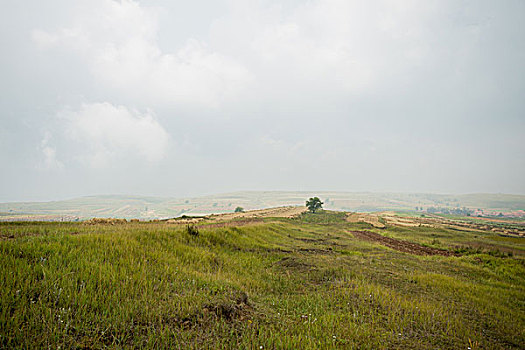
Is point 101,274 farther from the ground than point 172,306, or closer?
farther from the ground

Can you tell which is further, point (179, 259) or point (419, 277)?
point (419, 277)

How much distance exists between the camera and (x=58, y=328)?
3.78m

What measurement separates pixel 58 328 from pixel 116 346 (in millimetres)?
1123

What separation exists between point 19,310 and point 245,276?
22.4 feet

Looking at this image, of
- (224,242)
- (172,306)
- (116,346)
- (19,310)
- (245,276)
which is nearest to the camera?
(116,346)

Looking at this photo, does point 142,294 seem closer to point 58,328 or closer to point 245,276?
point 58,328

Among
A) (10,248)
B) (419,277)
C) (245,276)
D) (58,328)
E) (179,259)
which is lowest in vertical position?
(419,277)

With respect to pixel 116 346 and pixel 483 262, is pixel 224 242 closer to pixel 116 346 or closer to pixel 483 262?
pixel 116 346

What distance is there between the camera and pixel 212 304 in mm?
5602

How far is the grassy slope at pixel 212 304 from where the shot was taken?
4141mm

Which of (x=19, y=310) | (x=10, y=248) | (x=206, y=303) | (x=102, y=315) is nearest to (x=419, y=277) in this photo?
(x=206, y=303)

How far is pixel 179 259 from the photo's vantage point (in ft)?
30.9

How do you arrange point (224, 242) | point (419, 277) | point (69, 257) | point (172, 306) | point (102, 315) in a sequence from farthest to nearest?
point (224, 242)
point (419, 277)
point (69, 257)
point (172, 306)
point (102, 315)

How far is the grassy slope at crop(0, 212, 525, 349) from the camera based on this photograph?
4.14 m
